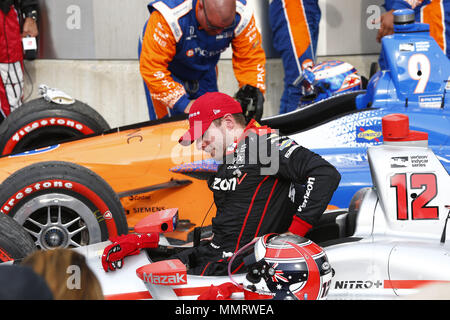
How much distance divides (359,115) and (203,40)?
1.49 m

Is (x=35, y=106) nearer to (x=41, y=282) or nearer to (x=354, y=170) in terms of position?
(x=354, y=170)

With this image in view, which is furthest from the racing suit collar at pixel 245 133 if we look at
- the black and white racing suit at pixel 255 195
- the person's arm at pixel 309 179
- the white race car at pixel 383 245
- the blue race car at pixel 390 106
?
the blue race car at pixel 390 106

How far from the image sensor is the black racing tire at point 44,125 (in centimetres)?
504

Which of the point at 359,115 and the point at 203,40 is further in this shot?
the point at 203,40

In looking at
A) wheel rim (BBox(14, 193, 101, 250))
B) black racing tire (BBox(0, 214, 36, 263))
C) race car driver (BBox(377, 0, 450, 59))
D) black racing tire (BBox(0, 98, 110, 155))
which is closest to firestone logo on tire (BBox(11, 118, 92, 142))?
black racing tire (BBox(0, 98, 110, 155))

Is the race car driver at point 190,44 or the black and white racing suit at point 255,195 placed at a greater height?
the race car driver at point 190,44

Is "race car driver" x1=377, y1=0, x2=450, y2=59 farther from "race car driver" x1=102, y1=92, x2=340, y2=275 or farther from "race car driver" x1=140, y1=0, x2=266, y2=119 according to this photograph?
"race car driver" x1=102, y1=92, x2=340, y2=275

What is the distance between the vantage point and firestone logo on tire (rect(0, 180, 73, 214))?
3736 mm

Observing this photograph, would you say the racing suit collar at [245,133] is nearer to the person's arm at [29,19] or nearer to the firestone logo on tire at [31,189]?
the firestone logo on tire at [31,189]

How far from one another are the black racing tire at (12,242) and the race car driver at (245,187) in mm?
465

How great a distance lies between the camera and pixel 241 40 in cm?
561

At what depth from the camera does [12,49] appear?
6918 millimetres

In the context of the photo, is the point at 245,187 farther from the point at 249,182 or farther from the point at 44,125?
the point at 44,125

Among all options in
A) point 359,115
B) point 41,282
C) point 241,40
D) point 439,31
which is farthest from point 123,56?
point 41,282
